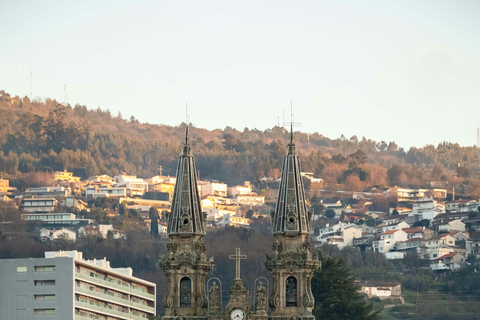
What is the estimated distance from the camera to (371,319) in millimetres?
121062

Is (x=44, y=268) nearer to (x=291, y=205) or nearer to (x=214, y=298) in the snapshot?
(x=291, y=205)

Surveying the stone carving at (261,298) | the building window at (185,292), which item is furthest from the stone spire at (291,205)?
the building window at (185,292)

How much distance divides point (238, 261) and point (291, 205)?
463 centimetres

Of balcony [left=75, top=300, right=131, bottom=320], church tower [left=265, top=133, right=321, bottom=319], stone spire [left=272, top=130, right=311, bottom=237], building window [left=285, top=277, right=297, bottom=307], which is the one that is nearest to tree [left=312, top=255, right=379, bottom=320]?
stone spire [left=272, top=130, right=311, bottom=237]

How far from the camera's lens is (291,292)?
92.2m

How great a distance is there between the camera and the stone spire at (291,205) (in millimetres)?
92875

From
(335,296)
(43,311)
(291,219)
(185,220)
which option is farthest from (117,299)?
(291,219)

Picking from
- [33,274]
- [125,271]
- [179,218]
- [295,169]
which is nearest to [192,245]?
[179,218]

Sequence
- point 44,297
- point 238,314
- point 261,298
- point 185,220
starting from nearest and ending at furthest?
point 261,298, point 238,314, point 185,220, point 44,297

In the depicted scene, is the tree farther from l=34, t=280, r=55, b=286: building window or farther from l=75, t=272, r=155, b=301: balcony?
l=75, t=272, r=155, b=301: balcony

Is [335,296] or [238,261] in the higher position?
[238,261]

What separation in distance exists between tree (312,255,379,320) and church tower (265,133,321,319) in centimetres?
2604

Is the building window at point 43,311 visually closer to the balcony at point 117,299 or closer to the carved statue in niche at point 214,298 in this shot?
the balcony at point 117,299

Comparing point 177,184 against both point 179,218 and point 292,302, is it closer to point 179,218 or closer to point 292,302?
point 179,218
